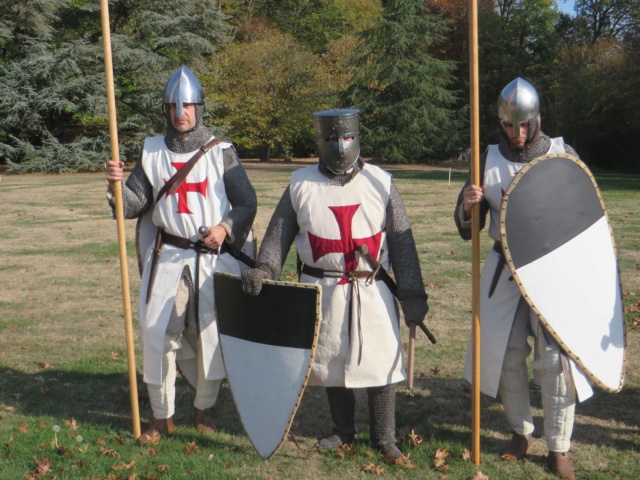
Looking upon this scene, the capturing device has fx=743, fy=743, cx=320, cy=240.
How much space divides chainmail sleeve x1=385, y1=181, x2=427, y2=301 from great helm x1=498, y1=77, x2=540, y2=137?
690 mm

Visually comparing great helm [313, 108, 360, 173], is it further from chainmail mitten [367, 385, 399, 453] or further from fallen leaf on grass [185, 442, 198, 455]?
fallen leaf on grass [185, 442, 198, 455]

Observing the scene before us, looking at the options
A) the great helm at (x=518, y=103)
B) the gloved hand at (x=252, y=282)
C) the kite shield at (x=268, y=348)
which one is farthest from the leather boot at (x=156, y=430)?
the great helm at (x=518, y=103)

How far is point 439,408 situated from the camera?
16.1 ft

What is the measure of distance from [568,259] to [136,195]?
2.44m

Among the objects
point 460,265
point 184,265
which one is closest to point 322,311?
point 184,265

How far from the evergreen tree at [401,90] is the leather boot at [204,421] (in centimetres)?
3041

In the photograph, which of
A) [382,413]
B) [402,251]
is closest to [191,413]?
[382,413]

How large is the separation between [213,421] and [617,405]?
260 cm

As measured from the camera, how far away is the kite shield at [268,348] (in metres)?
3.74

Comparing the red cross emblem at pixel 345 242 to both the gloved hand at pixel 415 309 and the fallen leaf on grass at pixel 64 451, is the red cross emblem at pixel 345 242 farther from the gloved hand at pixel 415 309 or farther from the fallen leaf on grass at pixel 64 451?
the fallen leaf on grass at pixel 64 451

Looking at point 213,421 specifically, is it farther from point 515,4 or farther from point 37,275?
point 515,4

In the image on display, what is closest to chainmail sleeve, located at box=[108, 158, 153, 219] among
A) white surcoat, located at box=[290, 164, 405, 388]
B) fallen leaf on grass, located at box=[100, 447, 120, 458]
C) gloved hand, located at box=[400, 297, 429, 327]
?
white surcoat, located at box=[290, 164, 405, 388]

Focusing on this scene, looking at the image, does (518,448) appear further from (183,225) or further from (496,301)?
(183,225)

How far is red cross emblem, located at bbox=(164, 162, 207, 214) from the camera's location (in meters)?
4.25
